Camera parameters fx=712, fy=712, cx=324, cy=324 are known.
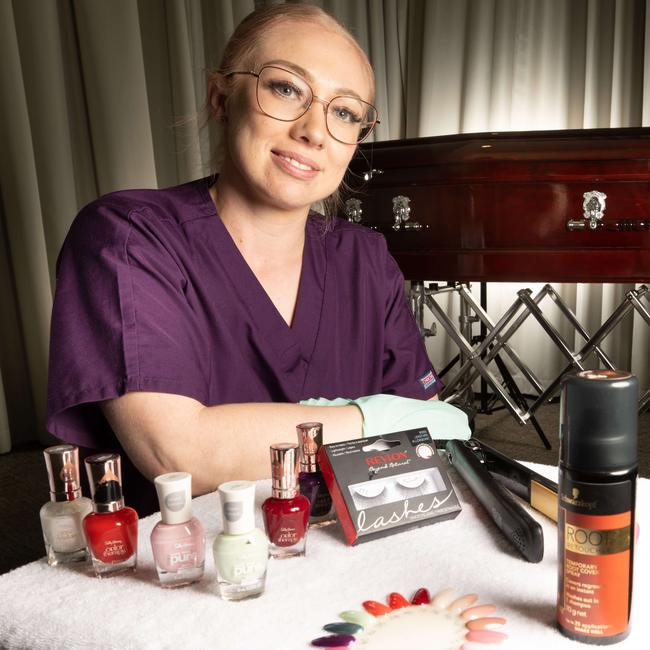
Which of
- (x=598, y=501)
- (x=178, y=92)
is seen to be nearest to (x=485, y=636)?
(x=598, y=501)

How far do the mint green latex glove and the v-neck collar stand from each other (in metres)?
0.21

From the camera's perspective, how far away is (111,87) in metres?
2.36

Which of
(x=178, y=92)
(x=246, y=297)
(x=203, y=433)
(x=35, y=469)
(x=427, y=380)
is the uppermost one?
(x=178, y=92)

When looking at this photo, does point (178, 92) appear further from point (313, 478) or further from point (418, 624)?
point (418, 624)

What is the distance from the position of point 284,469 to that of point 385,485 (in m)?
0.12

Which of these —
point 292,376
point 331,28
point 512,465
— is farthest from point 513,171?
point 512,465

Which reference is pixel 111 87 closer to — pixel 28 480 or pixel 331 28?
pixel 28 480

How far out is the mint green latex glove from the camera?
91 centimetres

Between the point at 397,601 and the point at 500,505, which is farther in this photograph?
the point at 500,505

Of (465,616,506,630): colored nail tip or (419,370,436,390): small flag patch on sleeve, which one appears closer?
(465,616,506,630): colored nail tip

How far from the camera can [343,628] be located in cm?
50

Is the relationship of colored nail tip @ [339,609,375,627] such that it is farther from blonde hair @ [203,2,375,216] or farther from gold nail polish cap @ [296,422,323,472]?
blonde hair @ [203,2,375,216]

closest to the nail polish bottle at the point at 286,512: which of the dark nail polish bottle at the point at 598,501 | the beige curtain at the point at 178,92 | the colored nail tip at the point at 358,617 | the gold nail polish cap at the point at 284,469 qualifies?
the gold nail polish cap at the point at 284,469

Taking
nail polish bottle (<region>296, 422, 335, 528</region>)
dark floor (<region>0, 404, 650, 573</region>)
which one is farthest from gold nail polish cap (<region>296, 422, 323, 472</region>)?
dark floor (<region>0, 404, 650, 573</region>)
